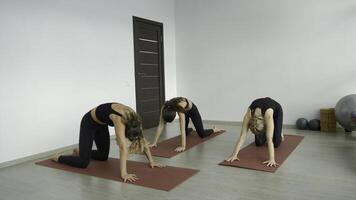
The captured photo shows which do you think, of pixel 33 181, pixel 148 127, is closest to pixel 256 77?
pixel 148 127

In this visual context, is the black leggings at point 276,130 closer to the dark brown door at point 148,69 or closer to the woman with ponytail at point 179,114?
the woman with ponytail at point 179,114

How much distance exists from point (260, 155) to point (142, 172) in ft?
5.45

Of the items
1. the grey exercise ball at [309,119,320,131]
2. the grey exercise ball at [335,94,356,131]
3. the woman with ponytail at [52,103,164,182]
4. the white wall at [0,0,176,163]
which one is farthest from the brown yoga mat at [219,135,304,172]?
the white wall at [0,0,176,163]

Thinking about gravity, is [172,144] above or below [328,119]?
below

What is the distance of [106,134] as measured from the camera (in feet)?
13.0

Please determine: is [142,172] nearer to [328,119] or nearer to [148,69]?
[148,69]

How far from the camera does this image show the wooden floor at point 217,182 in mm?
2949

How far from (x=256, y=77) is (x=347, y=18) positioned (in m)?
2.03

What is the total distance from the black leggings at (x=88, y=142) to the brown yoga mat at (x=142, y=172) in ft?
0.25

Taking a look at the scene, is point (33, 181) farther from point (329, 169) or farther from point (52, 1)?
point (329, 169)

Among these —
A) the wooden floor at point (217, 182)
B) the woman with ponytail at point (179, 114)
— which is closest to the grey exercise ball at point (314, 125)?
the wooden floor at point (217, 182)

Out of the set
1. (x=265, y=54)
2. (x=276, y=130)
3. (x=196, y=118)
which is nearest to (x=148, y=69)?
(x=196, y=118)

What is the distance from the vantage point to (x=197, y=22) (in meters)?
7.43

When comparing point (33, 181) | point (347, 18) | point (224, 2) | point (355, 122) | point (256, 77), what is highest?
point (224, 2)
